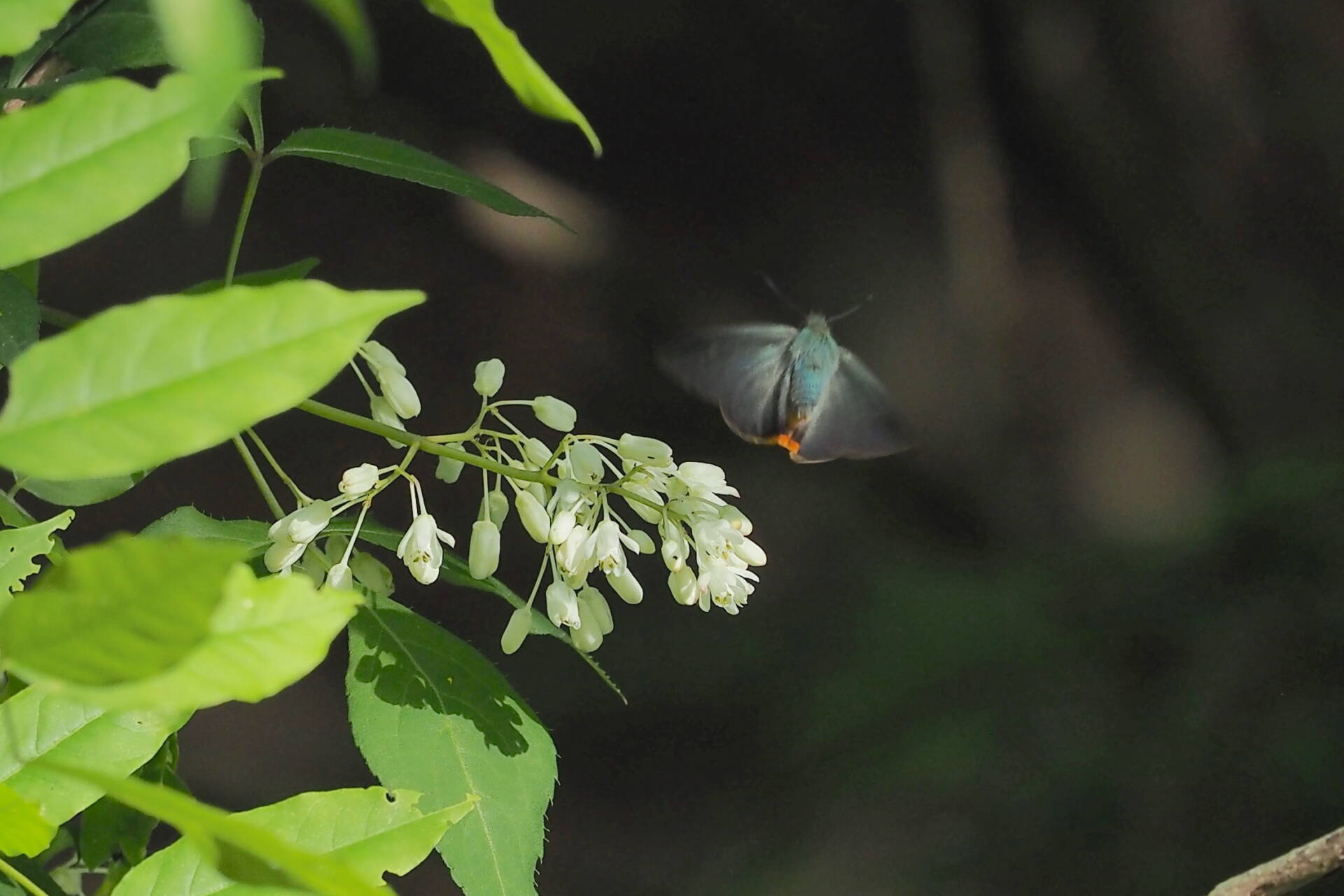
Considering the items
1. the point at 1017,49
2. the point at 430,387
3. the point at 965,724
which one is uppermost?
the point at 1017,49

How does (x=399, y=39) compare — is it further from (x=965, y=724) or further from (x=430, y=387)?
(x=965, y=724)

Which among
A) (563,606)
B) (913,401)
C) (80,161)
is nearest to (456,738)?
(563,606)

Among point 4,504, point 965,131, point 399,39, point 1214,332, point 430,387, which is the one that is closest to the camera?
point 4,504

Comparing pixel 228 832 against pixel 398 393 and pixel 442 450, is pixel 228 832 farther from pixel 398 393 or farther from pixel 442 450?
pixel 398 393

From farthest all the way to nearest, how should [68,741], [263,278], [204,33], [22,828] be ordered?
[263,278], [68,741], [22,828], [204,33]

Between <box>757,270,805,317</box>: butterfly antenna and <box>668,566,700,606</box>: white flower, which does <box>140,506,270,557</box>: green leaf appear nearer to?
<box>668,566,700,606</box>: white flower

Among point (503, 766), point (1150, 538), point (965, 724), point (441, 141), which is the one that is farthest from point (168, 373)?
point (1150, 538)

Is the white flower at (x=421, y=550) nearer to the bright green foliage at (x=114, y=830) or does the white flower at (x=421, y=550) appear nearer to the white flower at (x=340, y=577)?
the white flower at (x=340, y=577)
